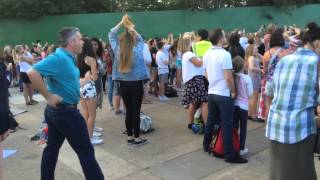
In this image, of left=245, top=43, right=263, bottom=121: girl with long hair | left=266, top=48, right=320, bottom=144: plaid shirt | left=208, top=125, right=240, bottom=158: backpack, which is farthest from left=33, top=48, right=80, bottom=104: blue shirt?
left=245, top=43, right=263, bottom=121: girl with long hair

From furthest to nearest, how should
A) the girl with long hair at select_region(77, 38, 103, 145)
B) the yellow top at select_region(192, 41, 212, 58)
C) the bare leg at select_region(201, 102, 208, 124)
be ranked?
the bare leg at select_region(201, 102, 208, 124)
the yellow top at select_region(192, 41, 212, 58)
the girl with long hair at select_region(77, 38, 103, 145)

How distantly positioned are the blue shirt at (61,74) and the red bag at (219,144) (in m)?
2.21

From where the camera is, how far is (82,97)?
20.7ft


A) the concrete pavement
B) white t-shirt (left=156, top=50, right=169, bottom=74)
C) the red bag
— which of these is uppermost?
white t-shirt (left=156, top=50, right=169, bottom=74)

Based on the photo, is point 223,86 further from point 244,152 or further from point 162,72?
point 162,72

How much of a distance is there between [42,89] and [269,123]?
2.12m

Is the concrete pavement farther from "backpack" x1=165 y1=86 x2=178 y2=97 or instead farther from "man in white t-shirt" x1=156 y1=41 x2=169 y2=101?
"backpack" x1=165 y1=86 x2=178 y2=97

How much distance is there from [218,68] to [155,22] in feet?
60.3

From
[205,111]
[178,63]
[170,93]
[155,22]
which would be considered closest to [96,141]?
[205,111]

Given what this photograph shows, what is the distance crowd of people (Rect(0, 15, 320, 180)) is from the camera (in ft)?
11.6

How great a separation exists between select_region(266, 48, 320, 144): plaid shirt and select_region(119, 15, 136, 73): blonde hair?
9.90ft

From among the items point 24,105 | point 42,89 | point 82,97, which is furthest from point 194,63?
point 24,105

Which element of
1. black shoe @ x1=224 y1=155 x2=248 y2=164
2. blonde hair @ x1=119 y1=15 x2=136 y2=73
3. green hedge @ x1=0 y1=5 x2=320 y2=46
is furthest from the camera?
green hedge @ x1=0 y1=5 x2=320 y2=46

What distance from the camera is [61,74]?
4.32 meters
